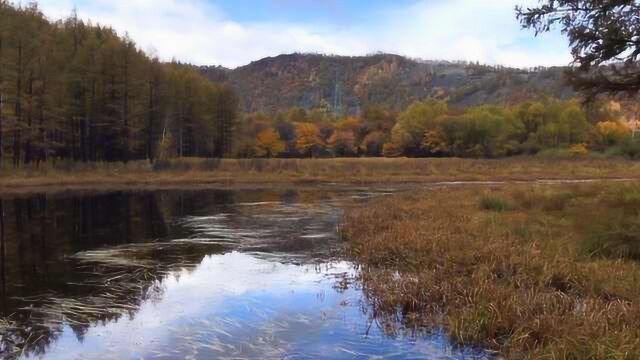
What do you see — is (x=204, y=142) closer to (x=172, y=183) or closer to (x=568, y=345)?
(x=172, y=183)

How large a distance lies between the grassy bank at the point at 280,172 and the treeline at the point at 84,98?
222 inches

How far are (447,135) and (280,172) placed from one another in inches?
2385

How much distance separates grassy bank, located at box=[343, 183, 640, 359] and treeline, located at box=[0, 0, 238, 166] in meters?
42.7

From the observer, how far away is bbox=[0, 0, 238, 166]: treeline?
51.4 meters

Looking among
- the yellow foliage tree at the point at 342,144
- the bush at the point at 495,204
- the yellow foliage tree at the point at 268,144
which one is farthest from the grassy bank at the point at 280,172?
the yellow foliage tree at the point at 342,144

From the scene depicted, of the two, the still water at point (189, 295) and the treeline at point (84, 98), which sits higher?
the treeline at point (84, 98)

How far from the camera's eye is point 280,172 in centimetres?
5716

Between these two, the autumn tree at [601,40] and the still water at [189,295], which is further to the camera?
the autumn tree at [601,40]

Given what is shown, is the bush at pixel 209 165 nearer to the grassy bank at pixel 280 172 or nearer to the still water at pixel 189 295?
the grassy bank at pixel 280 172

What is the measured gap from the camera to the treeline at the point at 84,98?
2023 inches

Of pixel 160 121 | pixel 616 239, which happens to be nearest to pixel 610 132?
pixel 160 121

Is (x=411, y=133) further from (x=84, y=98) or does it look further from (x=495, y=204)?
(x=495, y=204)

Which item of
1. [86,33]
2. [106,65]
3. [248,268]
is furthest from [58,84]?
[248,268]

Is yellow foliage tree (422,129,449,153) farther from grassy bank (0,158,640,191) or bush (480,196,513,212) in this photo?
bush (480,196,513,212)
